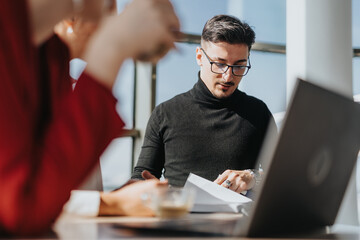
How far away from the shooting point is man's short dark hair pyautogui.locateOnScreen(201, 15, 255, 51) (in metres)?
2.34

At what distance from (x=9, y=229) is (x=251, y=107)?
2.08m

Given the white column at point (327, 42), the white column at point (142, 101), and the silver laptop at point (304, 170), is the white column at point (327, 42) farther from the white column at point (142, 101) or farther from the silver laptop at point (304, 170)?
the white column at point (142, 101)

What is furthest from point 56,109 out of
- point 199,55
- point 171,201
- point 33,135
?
point 199,55

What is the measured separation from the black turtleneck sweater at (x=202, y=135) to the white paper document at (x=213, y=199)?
1.07 m

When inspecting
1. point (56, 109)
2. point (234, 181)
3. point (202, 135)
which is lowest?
point (234, 181)

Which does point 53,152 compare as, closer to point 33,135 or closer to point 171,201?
point 33,135

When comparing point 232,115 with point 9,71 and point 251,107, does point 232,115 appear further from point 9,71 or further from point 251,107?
point 9,71

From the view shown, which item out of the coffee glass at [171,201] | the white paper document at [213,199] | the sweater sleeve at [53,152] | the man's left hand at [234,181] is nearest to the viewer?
the sweater sleeve at [53,152]

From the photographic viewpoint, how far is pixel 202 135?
2.40m

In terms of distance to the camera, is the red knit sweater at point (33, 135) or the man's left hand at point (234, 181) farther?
the man's left hand at point (234, 181)

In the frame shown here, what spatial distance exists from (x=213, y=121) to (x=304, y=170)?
1731 mm

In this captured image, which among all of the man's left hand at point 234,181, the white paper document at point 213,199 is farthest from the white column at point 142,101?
the white paper document at point 213,199

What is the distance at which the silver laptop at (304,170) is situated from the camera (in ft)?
2.09

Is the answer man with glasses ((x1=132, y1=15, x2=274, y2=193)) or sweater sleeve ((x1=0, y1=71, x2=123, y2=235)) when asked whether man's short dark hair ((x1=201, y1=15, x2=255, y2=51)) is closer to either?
man with glasses ((x1=132, y1=15, x2=274, y2=193))
